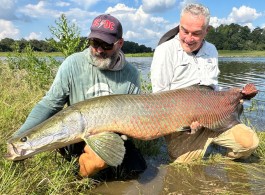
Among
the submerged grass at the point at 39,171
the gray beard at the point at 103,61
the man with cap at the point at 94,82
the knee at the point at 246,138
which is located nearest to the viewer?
the submerged grass at the point at 39,171

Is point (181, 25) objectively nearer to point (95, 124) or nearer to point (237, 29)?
point (95, 124)

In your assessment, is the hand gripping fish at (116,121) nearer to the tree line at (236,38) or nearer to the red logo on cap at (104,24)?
the red logo on cap at (104,24)

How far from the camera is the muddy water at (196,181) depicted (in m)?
3.99

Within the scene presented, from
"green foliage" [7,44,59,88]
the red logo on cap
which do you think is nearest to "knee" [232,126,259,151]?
the red logo on cap

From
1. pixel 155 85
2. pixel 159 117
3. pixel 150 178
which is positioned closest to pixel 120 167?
pixel 150 178

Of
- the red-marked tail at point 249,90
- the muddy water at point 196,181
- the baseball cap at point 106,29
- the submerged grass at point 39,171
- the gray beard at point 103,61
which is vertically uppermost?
the baseball cap at point 106,29

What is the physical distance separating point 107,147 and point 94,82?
95 cm

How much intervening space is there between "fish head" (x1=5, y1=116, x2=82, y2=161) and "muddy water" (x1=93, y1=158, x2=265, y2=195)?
777 mm

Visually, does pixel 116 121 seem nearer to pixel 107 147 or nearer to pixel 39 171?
pixel 107 147

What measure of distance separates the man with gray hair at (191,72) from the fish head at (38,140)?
5.33ft

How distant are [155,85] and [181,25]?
2.85 feet

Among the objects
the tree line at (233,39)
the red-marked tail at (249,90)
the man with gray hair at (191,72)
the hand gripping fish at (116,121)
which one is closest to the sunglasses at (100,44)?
the hand gripping fish at (116,121)

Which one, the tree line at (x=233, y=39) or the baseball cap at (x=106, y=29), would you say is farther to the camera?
the tree line at (x=233, y=39)

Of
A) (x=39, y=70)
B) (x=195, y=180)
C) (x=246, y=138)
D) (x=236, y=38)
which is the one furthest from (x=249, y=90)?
(x=236, y=38)
